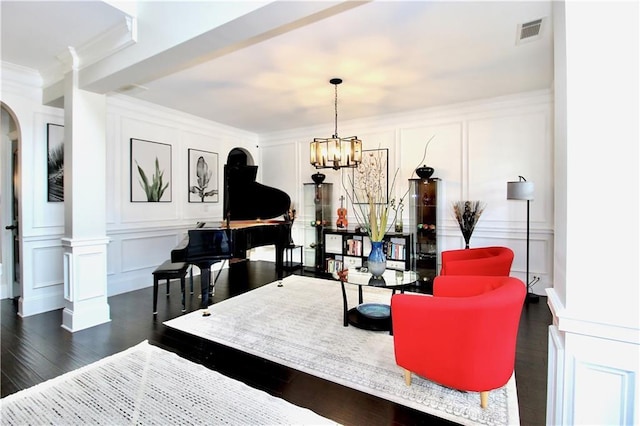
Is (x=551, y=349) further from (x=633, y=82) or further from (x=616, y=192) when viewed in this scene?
(x=633, y=82)

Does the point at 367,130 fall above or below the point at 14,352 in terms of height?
above

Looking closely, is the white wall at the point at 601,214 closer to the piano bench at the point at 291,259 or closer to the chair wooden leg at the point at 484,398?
the chair wooden leg at the point at 484,398

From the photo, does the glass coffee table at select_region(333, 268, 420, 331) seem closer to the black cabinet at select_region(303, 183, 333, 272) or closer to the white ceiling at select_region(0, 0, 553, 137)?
the white ceiling at select_region(0, 0, 553, 137)

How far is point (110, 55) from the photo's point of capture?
2.99 m

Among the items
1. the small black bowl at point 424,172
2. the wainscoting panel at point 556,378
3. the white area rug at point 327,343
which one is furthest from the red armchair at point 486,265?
the wainscoting panel at point 556,378

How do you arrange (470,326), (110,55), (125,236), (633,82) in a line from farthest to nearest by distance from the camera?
Answer: 1. (125,236)
2. (110,55)
3. (470,326)
4. (633,82)

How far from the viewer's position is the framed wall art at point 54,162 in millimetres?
3988

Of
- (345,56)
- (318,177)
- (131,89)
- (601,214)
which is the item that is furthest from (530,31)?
(131,89)

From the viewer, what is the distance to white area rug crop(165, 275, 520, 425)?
2.07 metres

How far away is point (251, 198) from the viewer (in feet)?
16.8

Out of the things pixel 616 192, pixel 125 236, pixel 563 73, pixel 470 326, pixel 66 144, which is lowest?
pixel 470 326

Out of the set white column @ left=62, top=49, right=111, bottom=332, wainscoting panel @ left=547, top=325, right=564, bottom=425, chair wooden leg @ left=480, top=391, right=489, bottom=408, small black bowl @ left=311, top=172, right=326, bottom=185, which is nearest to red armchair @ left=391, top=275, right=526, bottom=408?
chair wooden leg @ left=480, top=391, right=489, bottom=408

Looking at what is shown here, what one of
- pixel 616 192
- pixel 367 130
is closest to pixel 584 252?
pixel 616 192

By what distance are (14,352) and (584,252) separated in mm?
4261
